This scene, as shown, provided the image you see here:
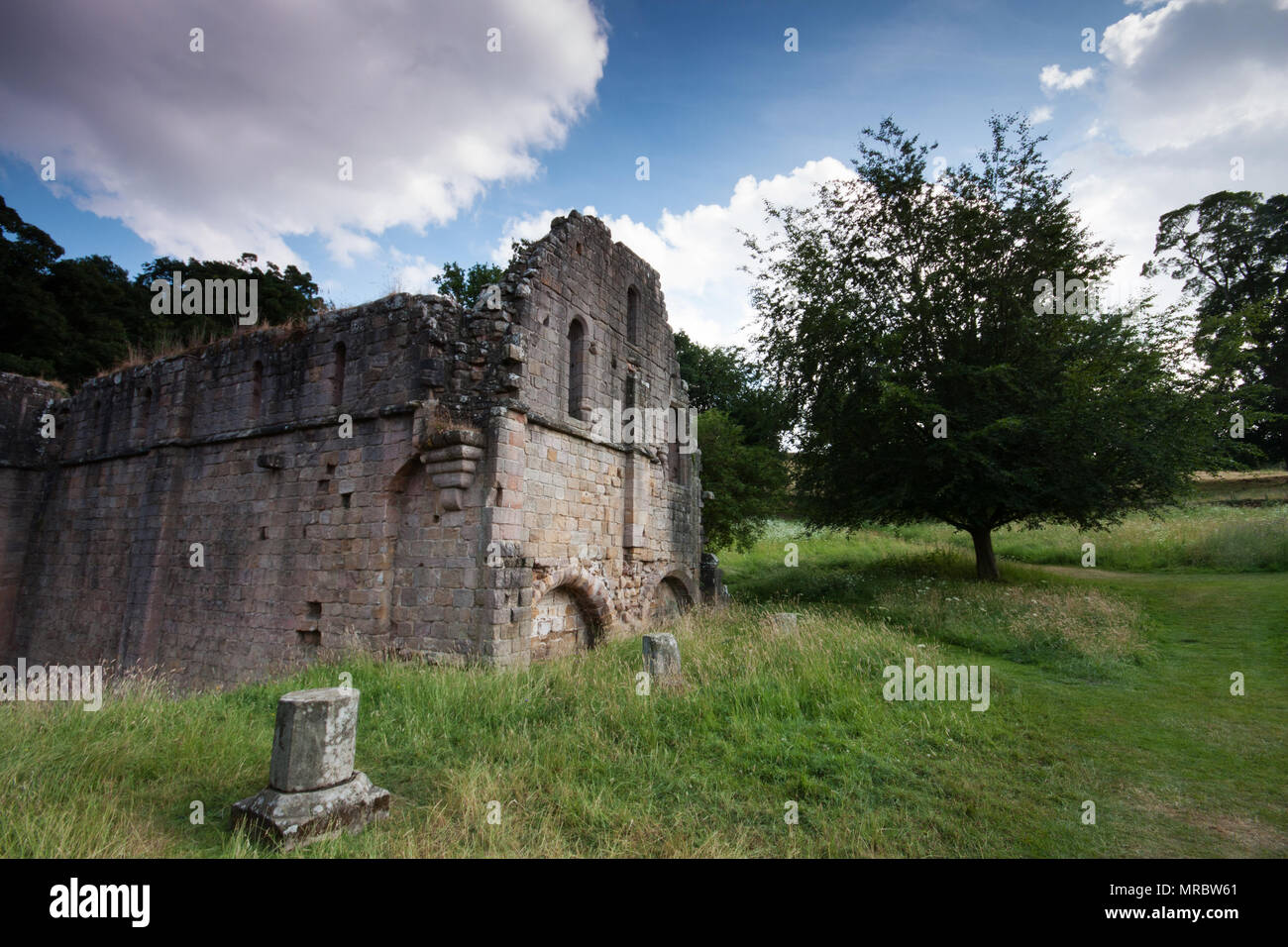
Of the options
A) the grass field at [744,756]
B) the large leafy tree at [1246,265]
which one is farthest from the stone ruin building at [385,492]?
the large leafy tree at [1246,265]

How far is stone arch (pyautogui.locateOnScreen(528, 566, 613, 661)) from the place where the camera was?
34.4 ft

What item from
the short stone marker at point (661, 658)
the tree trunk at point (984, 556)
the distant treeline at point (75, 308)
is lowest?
the short stone marker at point (661, 658)

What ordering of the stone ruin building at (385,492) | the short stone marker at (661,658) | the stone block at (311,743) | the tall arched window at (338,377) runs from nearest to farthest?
1. the stone block at (311,743)
2. the short stone marker at (661,658)
3. the stone ruin building at (385,492)
4. the tall arched window at (338,377)

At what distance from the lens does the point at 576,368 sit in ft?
40.1

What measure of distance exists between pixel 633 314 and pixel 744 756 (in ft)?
34.6

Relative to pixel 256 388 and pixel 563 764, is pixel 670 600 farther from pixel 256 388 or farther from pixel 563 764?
pixel 256 388

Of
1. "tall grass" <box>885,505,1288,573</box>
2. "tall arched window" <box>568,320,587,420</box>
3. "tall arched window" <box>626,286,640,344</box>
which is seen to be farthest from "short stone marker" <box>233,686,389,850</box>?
"tall grass" <box>885,505,1288,573</box>

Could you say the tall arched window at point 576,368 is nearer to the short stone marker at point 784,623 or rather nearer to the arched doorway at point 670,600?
the arched doorway at point 670,600

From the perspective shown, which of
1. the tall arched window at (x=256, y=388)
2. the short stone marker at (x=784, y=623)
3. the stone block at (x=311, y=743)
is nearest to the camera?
the stone block at (x=311, y=743)

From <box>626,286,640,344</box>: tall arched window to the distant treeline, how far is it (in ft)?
48.9

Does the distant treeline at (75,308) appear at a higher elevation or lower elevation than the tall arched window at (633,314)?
higher

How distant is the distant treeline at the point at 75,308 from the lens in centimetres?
2506

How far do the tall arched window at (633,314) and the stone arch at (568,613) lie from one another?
18.4 ft
